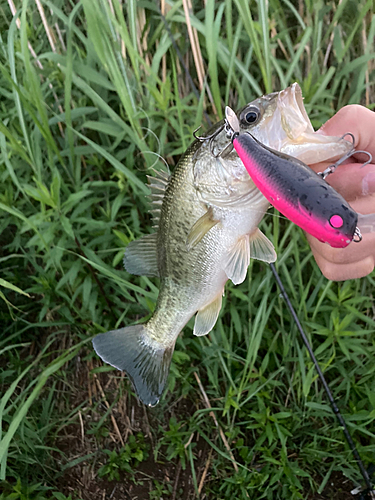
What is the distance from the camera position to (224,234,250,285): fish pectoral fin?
107cm

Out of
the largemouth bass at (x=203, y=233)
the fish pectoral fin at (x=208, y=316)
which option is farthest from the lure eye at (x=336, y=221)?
the fish pectoral fin at (x=208, y=316)

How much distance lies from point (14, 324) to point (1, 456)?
93 centimetres

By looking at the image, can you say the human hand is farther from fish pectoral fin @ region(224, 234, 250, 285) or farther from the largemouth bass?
fish pectoral fin @ region(224, 234, 250, 285)

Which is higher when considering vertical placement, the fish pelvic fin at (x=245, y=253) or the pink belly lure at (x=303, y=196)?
the pink belly lure at (x=303, y=196)

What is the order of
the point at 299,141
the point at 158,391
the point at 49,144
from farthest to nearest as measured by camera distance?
the point at 49,144
the point at 158,391
the point at 299,141

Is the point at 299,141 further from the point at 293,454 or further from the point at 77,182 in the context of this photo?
the point at 293,454

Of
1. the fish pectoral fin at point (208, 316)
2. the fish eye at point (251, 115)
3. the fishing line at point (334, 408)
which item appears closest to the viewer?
the fish eye at point (251, 115)

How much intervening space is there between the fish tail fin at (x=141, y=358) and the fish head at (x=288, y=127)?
897mm

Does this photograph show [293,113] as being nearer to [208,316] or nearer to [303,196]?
[303,196]

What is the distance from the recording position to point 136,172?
6.19ft

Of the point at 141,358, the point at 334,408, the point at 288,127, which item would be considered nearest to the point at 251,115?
the point at 288,127

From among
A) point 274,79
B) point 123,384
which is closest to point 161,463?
point 123,384

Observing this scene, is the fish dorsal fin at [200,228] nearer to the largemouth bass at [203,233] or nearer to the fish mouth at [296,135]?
the largemouth bass at [203,233]

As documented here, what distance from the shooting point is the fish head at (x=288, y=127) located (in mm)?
851
